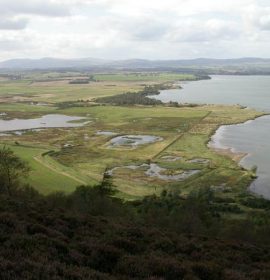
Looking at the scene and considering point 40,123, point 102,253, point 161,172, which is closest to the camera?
point 102,253

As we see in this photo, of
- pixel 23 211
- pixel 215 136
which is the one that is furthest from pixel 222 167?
pixel 23 211

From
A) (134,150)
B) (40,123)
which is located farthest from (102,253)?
(40,123)

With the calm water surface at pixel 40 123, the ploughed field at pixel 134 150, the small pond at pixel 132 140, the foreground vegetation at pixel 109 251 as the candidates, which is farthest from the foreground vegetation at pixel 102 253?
the calm water surface at pixel 40 123

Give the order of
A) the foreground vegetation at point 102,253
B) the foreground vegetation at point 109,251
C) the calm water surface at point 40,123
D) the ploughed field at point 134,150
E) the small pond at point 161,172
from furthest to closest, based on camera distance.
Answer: the calm water surface at point 40,123 → the small pond at point 161,172 → the ploughed field at point 134,150 → the foreground vegetation at point 109,251 → the foreground vegetation at point 102,253

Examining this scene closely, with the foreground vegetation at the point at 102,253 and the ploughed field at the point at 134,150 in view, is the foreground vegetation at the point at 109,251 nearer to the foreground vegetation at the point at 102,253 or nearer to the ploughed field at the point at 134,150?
the foreground vegetation at the point at 102,253

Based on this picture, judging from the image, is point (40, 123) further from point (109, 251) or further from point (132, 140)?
point (109, 251)

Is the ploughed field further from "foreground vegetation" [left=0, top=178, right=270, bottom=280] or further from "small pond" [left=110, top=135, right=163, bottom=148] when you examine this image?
"foreground vegetation" [left=0, top=178, right=270, bottom=280]

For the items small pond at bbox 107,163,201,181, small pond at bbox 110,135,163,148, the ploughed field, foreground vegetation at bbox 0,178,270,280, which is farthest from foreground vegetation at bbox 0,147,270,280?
small pond at bbox 110,135,163,148

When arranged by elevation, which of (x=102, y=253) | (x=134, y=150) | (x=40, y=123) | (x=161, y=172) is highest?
(x=102, y=253)
